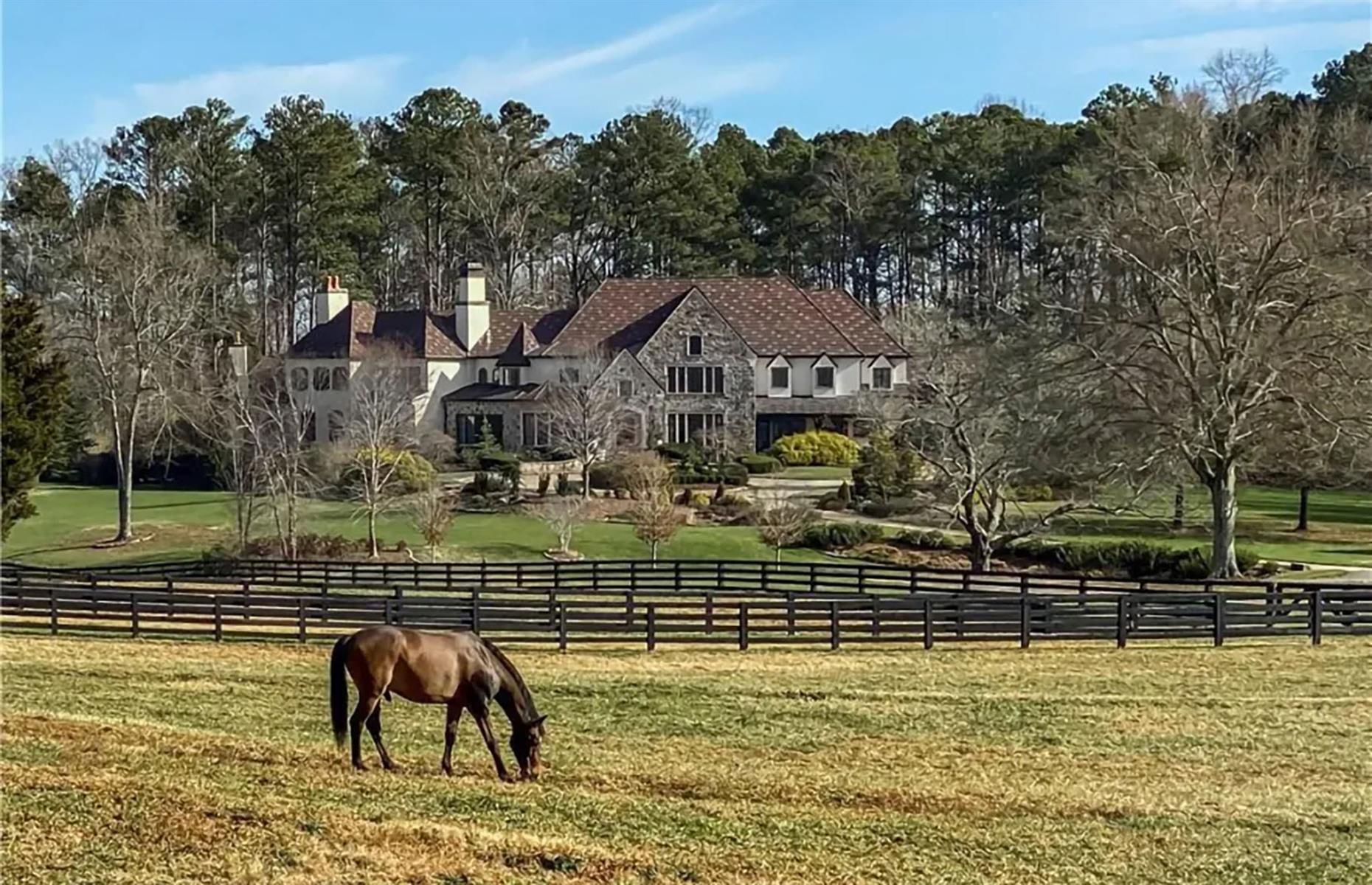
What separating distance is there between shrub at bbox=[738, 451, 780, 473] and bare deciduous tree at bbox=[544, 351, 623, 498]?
5051 millimetres

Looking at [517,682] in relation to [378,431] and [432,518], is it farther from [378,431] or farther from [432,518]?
[378,431]

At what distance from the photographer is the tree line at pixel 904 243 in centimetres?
3362

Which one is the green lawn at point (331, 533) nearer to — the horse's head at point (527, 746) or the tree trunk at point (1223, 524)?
the tree trunk at point (1223, 524)

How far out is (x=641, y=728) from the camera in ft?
53.1

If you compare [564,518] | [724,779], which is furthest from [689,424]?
[724,779]

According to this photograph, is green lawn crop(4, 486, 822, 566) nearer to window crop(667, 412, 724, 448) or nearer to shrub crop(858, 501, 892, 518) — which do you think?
shrub crop(858, 501, 892, 518)

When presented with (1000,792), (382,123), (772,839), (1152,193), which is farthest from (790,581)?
(382,123)

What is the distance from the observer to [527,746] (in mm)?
12289

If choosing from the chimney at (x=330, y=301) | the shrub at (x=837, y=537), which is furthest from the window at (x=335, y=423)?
the shrub at (x=837, y=537)

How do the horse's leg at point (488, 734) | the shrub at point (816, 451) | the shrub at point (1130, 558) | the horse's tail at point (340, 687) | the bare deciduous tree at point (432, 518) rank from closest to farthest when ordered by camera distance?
1. the horse's tail at point (340, 687)
2. the horse's leg at point (488, 734)
3. the shrub at point (1130, 558)
4. the bare deciduous tree at point (432, 518)
5. the shrub at point (816, 451)

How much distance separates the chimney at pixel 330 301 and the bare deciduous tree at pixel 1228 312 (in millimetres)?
40954

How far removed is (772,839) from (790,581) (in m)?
21.2

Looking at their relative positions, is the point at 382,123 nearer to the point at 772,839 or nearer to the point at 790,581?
the point at 790,581

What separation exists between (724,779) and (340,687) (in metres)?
3.41
